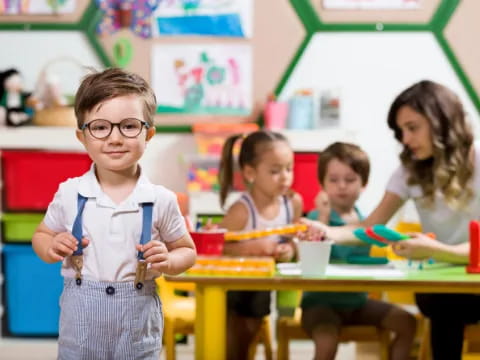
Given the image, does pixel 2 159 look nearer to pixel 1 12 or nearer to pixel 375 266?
pixel 1 12

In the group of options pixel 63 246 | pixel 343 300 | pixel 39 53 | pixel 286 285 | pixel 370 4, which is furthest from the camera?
pixel 39 53

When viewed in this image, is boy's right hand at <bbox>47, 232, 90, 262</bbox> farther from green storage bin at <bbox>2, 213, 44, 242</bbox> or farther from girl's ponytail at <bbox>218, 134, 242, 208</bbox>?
green storage bin at <bbox>2, 213, 44, 242</bbox>

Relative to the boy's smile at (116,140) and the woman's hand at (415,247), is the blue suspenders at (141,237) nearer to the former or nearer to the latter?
the boy's smile at (116,140)

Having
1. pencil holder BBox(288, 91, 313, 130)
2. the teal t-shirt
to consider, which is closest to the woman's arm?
the teal t-shirt

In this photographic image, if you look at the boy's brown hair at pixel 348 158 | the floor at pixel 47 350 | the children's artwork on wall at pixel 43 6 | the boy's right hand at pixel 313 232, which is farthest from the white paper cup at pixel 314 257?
the children's artwork on wall at pixel 43 6

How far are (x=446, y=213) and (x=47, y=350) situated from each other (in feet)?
6.97

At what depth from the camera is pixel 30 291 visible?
155 inches

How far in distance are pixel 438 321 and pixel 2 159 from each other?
7.49 ft

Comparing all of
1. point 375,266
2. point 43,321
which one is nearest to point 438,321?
point 375,266

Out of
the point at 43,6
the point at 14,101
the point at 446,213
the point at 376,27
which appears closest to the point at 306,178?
the point at 376,27

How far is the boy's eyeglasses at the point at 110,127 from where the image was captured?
5.07 ft

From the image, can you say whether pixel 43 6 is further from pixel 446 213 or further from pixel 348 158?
pixel 446 213

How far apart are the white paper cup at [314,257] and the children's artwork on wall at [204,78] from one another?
199 centimetres

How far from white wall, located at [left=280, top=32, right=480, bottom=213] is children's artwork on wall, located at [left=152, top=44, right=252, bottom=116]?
0.81 feet
